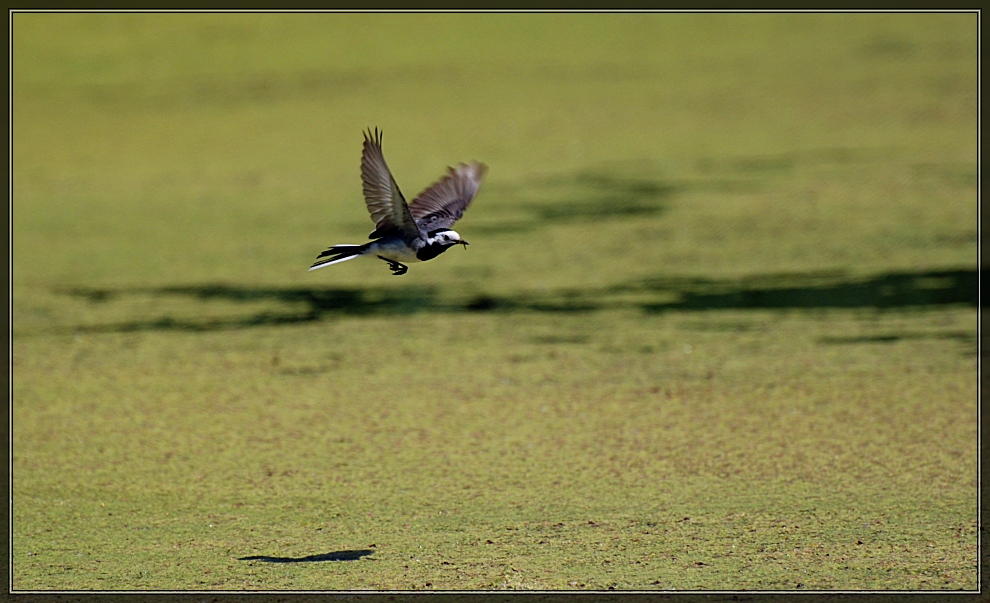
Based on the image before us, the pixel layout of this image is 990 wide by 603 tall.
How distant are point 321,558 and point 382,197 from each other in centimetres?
59

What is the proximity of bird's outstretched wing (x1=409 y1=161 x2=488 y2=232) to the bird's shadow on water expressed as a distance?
73cm

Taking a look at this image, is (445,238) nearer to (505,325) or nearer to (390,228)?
(390,228)

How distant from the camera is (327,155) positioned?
5660 millimetres

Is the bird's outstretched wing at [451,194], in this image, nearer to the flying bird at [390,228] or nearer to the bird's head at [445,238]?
the flying bird at [390,228]

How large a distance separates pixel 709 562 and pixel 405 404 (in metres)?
1.08

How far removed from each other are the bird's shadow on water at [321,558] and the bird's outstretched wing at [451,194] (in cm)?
73

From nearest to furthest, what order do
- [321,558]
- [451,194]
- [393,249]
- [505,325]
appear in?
[321,558]
[393,249]
[451,194]
[505,325]

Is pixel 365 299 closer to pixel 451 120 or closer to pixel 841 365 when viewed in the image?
pixel 841 365

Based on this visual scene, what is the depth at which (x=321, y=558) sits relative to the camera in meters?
2.09

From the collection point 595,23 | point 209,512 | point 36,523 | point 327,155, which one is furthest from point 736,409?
point 595,23

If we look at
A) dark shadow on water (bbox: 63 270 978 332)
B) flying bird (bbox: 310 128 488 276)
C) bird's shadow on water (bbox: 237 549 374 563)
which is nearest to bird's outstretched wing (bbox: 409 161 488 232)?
flying bird (bbox: 310 128 488 276)

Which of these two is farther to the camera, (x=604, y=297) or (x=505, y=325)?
(x=604, y=297)

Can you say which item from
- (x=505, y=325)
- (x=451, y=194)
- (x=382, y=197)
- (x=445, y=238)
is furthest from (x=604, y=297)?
(x=382, y=197)

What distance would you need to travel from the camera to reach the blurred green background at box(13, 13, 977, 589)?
7.20 feet
